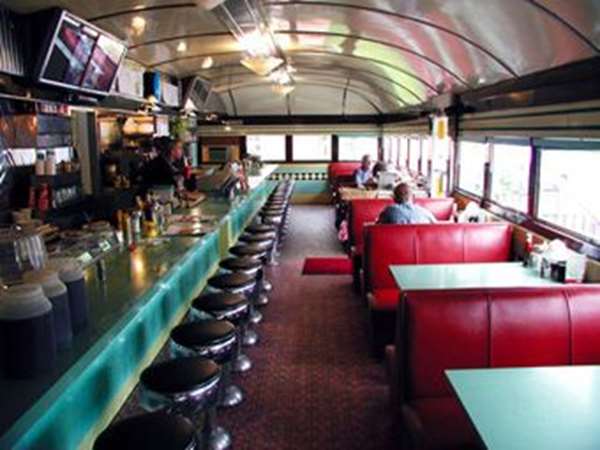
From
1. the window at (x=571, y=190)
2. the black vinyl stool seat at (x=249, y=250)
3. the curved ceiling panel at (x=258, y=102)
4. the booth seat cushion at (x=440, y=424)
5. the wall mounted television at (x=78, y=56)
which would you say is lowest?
the booth seat cushion at (x=440, y=424)

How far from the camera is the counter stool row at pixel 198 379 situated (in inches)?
87.0

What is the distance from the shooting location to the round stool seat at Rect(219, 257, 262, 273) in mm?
4895

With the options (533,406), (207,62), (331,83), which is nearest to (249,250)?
(533,406)

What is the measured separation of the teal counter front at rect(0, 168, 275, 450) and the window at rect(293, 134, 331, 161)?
11.2 m

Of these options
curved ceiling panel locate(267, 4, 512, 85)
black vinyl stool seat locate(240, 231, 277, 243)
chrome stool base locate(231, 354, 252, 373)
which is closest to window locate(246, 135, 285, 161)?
curved ceiling panel locate(267, 4, 512, 85)

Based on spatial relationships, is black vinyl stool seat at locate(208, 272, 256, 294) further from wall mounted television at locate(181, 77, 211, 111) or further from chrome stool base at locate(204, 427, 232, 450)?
wall mounted television at locate(181, 77, 211, 111)

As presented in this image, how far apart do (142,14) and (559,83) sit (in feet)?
12.3

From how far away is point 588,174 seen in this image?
175 inches

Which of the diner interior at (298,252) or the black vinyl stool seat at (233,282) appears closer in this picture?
the diner interior at (298,252)

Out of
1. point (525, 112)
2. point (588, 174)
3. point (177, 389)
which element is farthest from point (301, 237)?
point (177, 389)

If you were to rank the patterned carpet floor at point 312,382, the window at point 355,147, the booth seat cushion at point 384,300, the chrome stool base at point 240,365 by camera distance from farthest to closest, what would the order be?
the window at point 355,147
the booth seat cushion at point 384,300
the chrome stool base at point 240,365
the patterned carpet floor at point 312,382

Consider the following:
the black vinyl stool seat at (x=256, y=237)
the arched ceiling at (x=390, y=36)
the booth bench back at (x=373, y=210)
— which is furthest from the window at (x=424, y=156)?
the black vinyl stool seat at (x=256, y=237)

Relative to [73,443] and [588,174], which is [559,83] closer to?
[588,174]

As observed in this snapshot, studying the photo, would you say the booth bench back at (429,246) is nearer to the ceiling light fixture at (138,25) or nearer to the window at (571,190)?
the window at (571,190)
